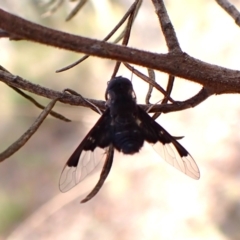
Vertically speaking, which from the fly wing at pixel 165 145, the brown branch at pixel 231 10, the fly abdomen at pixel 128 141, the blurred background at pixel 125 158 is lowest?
the fly abdomen at pixel 128 141

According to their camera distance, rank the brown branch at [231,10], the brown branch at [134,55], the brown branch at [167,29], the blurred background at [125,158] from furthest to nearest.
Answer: the blurred background at [125,158]
the brown branch at [231,10]
the brown branch at [167,29]
the brown branch at [134,55]

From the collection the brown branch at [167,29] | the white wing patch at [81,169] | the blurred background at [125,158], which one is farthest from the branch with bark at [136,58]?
the blurred background at [125,158]

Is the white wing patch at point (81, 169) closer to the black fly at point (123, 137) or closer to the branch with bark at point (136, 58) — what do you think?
the black fly at point (123, 137)

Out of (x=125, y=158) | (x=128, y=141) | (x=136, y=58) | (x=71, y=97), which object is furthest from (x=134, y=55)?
(x=125, y=158)

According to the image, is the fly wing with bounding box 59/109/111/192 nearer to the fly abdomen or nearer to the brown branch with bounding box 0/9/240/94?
the fly abdomen

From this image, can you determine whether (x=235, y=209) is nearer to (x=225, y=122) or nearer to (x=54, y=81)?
(x=225, y=122)

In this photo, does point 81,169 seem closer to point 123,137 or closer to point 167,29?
point 123,137
